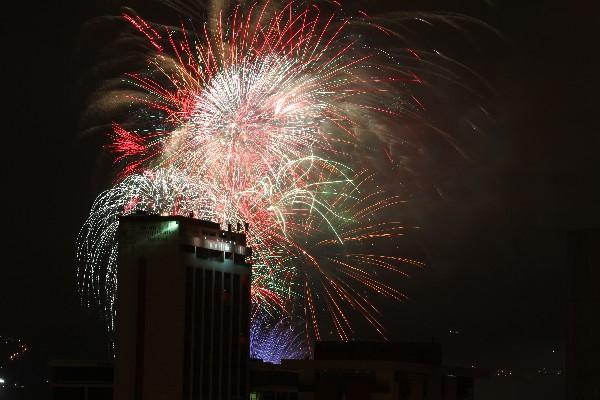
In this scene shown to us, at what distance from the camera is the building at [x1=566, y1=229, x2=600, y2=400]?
29.8 m

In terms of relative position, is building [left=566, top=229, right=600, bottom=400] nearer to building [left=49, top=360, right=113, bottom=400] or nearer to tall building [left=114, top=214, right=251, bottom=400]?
tall building [left=114, top=214, right=251, bottom=400]

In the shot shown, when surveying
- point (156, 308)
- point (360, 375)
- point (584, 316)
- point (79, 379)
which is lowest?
point (79, 379)

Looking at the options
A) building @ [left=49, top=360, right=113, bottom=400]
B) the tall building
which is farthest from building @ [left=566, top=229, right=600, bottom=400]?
building @ [left=49, top=360, right=113, bottom=400]

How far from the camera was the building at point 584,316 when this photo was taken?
29.8 meters

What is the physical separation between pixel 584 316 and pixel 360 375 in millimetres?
34421

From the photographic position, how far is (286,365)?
63062 millimetres

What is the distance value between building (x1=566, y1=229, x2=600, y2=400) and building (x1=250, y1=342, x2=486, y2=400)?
27932mm

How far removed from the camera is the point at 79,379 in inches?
2036

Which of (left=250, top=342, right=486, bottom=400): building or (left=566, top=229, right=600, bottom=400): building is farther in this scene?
(left=250, top=342, right=486, bottom=400): building

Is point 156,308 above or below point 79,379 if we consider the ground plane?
above

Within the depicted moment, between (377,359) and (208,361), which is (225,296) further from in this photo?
(377,359)

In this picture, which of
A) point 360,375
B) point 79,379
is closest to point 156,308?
point 79,379

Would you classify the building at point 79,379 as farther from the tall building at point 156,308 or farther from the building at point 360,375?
the building at point 360,375

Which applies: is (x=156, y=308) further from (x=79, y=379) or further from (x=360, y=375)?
(x=360, y=375)
